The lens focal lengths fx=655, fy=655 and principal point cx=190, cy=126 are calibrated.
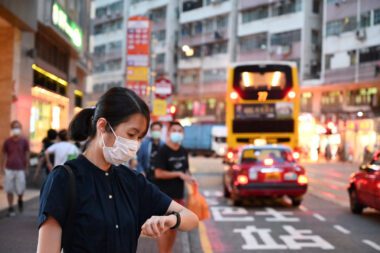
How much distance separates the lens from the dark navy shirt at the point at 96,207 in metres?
2.70

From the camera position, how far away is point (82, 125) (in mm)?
3049

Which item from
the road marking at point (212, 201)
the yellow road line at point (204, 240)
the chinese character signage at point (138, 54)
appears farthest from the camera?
the chinese character signage at point (138, 54)

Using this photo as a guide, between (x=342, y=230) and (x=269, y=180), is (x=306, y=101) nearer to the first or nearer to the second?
(x=269, y=180)

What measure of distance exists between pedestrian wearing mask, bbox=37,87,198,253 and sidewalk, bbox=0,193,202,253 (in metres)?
5.31

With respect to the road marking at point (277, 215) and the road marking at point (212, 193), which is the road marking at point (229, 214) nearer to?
the road marking at point (277, 215)

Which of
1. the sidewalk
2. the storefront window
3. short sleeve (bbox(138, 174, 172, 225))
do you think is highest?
the storefront window

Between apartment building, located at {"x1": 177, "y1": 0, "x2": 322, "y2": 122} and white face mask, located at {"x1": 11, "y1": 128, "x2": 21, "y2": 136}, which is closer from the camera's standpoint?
white face mask, located at {"x1": 11, "y1": 128, "x2": 21, "y2": 136}

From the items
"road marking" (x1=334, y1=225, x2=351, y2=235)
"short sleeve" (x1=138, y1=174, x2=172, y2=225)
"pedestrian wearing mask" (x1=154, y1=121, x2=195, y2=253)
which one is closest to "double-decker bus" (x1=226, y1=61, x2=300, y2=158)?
"road marking" (x1=334, y1=225, x2=351, y2=235)

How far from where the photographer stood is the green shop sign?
18688 millimetres

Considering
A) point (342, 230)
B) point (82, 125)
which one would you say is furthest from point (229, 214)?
point (82, 125)

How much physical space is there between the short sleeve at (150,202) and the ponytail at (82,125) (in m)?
0.34

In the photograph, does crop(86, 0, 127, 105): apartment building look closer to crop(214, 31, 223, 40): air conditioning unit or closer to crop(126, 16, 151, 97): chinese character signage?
crop(214, 31, 223, 40): air conditioning unit

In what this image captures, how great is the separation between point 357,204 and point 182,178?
295 inches

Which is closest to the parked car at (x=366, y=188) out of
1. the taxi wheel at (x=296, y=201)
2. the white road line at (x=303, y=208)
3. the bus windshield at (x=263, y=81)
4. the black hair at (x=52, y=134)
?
the white road line at (x=303, y=208)
